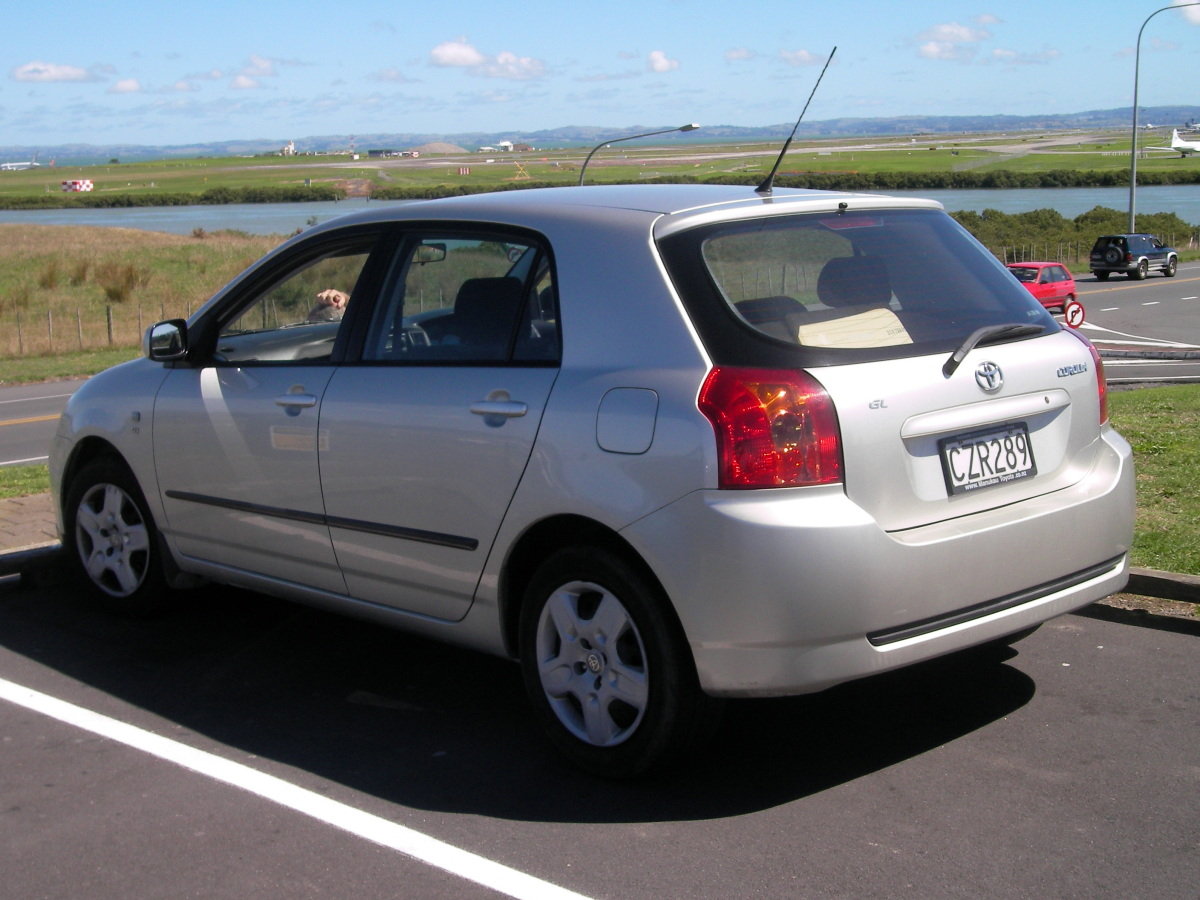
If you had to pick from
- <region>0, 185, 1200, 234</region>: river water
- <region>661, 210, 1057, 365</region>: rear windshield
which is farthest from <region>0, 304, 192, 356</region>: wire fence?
<region>661, 210, 1057, 365</region>: rear windshield

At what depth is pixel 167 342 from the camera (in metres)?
5.68

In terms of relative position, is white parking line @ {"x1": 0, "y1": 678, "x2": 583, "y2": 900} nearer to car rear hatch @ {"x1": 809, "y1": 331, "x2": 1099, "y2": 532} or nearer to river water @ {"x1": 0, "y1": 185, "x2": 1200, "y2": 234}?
car rear hatch @ {"x1": 809, "y1": 331, "x2": 1099, "y2": 532}

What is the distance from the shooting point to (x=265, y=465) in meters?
5.22

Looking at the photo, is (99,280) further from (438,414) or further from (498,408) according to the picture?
(498,408)

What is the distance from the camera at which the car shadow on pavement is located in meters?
4.13

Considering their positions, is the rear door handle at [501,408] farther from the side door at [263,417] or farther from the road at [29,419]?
the road at [29,419]

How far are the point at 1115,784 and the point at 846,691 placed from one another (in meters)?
1.15

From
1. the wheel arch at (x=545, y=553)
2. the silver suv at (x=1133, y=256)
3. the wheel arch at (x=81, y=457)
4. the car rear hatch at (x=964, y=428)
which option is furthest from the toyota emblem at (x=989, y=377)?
the silver suv at (x=1133, y=256)

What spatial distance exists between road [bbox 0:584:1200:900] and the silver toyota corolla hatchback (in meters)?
0.35

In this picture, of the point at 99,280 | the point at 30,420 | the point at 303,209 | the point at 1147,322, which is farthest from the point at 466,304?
the point at 303,209

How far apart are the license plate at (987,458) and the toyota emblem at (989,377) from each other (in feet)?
0.41

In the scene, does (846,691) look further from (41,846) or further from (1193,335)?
(1193,335)

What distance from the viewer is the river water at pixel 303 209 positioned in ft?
263

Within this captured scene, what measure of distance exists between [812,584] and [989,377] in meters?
0.93
